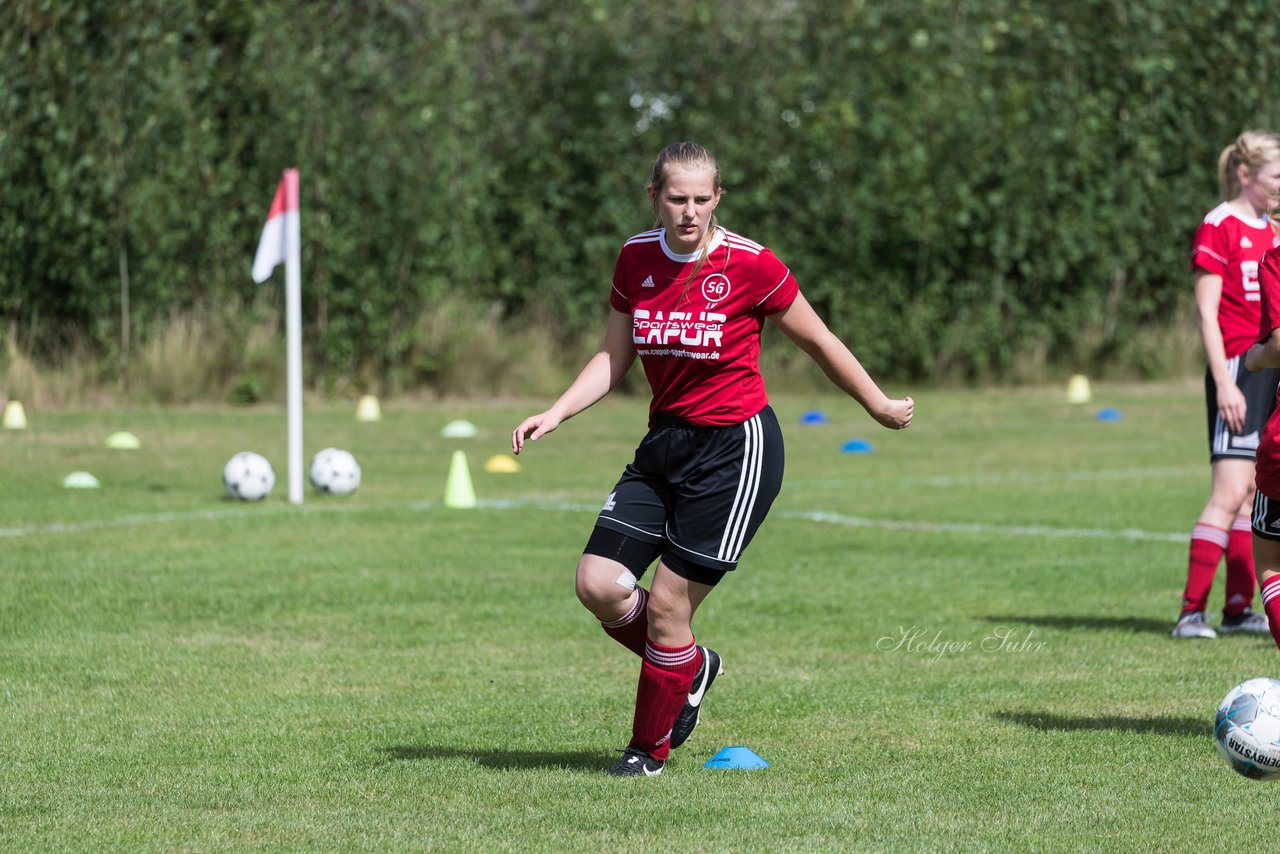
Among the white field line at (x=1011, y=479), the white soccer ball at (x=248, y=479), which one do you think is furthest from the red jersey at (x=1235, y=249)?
the white soccer ball at (x=248, y=479)

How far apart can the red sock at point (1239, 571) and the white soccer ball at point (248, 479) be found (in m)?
6.79

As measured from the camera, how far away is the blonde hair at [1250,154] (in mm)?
Result: 7148

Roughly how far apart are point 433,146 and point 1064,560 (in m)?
13.0

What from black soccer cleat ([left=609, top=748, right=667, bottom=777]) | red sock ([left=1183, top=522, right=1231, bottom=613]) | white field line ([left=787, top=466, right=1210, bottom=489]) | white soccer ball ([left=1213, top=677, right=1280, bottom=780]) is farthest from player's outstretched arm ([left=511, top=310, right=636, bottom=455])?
white field line ([left=787, top=466, right=1210, bottom=489])

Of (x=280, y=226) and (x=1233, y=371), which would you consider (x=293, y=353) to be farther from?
(x=1233, y=371)

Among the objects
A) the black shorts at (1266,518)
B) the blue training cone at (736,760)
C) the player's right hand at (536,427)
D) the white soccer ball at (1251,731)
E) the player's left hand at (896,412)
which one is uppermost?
the player's left hand at (896,412)

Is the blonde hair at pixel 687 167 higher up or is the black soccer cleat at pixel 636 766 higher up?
the blonde hair at pixel 687 167

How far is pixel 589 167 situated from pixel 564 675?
53.2 ft

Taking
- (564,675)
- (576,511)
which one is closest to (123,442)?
(576,511)

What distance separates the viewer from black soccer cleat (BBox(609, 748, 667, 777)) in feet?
17.7

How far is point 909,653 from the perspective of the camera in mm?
7504

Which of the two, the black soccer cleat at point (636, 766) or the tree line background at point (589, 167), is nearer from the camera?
the black soccer cleat at point (636, 766)

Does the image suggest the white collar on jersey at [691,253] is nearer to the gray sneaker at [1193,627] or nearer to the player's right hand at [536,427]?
the player's right hand at [536,427]

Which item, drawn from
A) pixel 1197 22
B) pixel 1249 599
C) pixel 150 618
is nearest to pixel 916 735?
pixel 1249 599
